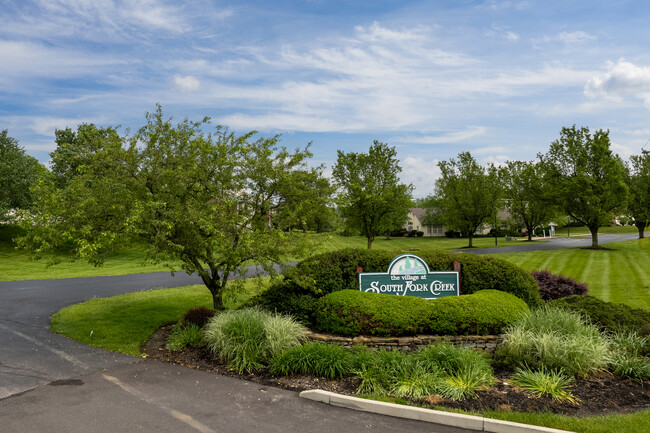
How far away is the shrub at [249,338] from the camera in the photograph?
30.8ft

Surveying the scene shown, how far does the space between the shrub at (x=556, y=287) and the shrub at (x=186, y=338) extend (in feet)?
34.8

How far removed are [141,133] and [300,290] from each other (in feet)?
19.9

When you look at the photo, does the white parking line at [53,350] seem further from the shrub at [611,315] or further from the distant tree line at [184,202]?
the shrub at [611,315]

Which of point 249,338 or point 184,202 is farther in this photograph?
point 184,202

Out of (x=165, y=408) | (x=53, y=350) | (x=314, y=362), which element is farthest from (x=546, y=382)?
(x=53, y=350)

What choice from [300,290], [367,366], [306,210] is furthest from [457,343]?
[306,210]

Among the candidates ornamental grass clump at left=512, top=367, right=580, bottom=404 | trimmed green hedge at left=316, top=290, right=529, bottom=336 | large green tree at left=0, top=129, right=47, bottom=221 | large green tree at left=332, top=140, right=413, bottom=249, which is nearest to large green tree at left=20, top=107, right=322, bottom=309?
trimmed green hedge at left=316, top=290, right=529, bottom=336

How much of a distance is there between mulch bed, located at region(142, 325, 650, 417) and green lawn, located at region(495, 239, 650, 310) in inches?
313

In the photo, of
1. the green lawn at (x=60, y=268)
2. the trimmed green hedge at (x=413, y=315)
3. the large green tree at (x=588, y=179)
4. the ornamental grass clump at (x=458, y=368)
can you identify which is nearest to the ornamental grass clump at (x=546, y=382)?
the ornamental grass clump at (x=458, y=368)

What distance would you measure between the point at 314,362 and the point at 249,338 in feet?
5.44

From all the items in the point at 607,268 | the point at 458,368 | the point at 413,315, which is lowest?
the point at 607,268

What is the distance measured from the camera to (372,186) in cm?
3575

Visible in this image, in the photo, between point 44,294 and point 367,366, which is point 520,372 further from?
point 44,294

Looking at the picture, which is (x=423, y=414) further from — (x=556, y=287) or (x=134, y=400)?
(x=556, y=287)
